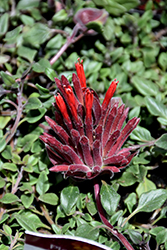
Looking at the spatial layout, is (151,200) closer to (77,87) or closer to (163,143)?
(163,143)

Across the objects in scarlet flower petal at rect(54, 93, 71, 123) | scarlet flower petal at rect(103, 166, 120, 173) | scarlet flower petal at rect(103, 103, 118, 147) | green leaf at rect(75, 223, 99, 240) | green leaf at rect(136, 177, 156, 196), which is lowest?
green leaf at rect(136, 177, 156, 196)

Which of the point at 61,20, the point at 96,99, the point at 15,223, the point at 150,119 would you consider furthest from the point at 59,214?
the point at 61,20

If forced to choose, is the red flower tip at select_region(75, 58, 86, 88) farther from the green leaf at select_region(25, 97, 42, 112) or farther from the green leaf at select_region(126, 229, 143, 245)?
the green leaf at select_region(126, 229, 143, 245)

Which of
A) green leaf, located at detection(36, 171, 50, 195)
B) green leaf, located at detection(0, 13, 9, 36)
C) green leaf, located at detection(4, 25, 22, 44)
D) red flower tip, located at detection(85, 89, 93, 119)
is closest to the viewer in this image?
red flower tip, located at detection(85, 89, 93, 119)

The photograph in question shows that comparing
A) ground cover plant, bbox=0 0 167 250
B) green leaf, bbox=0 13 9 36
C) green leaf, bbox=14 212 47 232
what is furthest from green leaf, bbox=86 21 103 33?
green leaf, bbox=14 212 47 232

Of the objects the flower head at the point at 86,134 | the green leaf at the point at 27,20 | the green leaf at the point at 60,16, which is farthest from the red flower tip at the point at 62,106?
the green leaf at the point at 27,20

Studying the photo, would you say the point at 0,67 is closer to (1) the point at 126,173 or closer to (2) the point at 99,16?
(2) the point at 99,16

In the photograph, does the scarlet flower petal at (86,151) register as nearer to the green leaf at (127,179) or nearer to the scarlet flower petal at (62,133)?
the scarlet flower petal at (62,133)
